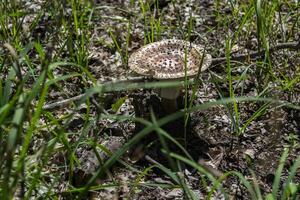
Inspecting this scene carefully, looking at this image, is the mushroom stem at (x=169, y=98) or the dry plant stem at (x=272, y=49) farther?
the dry plant stem at (x=272, y=49)

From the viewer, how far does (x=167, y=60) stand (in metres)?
3.29

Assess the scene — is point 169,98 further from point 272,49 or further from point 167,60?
point 272,49

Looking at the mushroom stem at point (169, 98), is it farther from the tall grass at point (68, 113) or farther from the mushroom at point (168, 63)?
the tall grass at point (68, 113)

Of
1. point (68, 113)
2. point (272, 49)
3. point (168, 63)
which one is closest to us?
point (168, 63)

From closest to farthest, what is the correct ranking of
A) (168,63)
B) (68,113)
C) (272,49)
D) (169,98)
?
(168,63), (169,98), (68,113), (272,49)

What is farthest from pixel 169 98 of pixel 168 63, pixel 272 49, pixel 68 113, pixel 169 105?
pixel 272 49

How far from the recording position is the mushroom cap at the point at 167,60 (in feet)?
10.4

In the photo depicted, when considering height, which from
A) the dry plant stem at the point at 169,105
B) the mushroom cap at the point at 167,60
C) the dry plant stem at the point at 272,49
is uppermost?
the mushroom cap at the point at 167,60

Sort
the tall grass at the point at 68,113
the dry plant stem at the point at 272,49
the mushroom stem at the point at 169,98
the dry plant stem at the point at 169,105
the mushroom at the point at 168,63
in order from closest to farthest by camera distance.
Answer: the tall grass at the point at 68,113 → the mushroom at the point at 168,63 → the mushroom stem at the point at 169,98 → the dry plant stem at the point at 169,105 → the dry plant stem at the point at 272,49

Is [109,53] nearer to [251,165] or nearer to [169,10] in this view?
[169,10]

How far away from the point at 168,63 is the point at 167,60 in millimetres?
42

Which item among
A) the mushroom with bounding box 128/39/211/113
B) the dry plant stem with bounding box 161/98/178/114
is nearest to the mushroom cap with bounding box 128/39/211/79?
the mushroom with bounding box 128/39/211/113

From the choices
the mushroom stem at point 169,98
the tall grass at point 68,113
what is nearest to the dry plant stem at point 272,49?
the tall grass at point 68,113

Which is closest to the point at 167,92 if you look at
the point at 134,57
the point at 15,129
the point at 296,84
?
the point at 134,57
